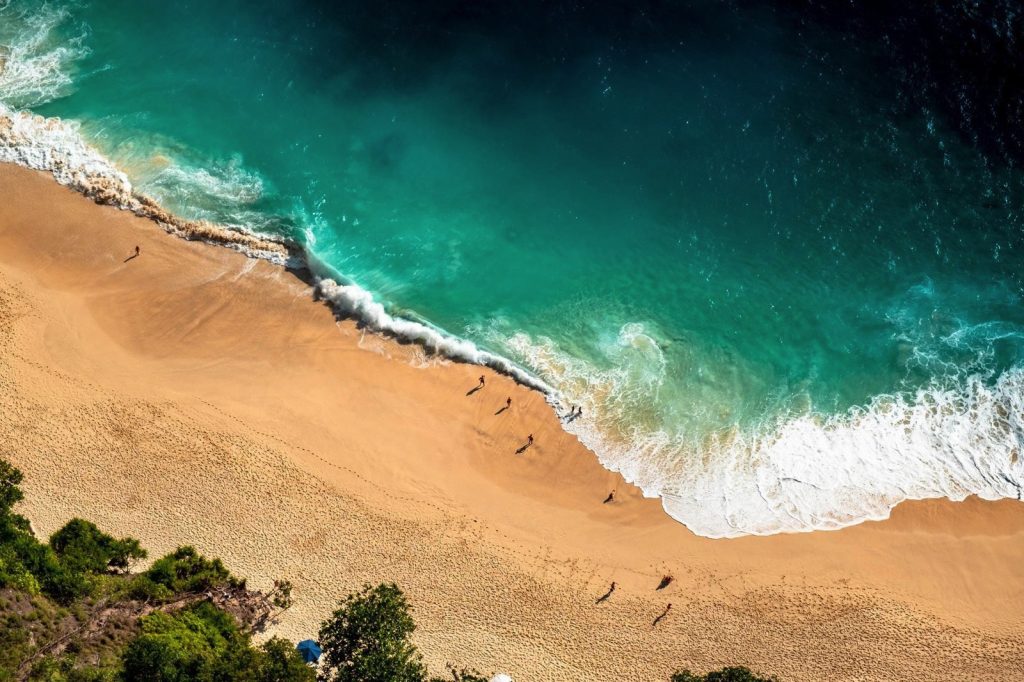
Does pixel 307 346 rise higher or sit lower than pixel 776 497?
higher

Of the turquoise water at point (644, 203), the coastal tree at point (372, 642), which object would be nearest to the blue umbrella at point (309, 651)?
the coastal tree at point (372, 642)

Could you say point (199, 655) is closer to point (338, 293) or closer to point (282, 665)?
point (282, 665)

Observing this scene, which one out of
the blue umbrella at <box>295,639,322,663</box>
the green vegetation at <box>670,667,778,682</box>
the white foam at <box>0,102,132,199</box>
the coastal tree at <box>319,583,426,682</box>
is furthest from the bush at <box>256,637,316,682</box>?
the white foam at <box>0,102,132,199</box>

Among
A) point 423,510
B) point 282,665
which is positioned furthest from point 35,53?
point 282,665

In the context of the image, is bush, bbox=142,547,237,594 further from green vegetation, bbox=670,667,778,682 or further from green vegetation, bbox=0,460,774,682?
green vegetation, bbox=670,667,778,682

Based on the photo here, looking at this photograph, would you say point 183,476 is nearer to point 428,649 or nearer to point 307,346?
point 307,346

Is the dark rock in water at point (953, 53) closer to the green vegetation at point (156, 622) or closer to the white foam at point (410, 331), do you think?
the white foam at point (410, 331)

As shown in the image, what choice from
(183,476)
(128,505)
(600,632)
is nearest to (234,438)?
(183,476)
